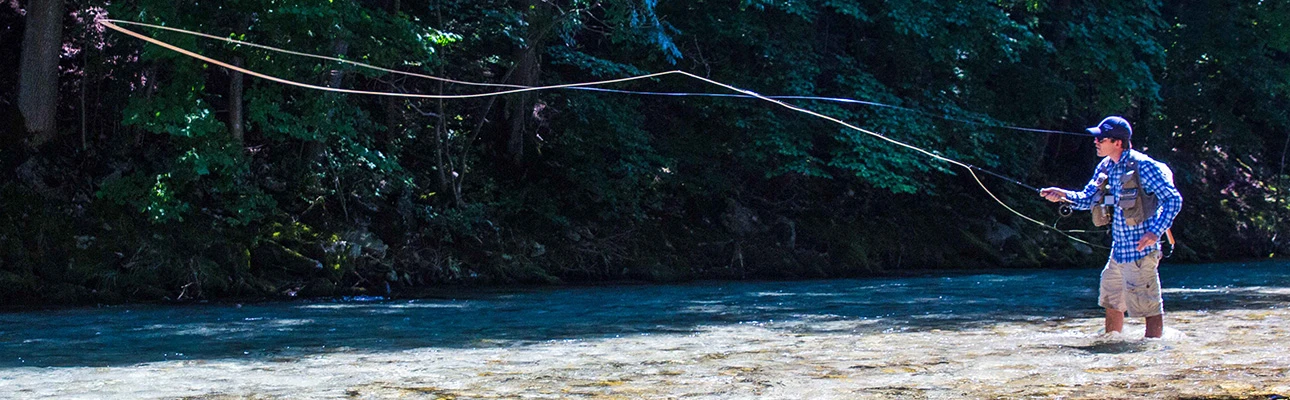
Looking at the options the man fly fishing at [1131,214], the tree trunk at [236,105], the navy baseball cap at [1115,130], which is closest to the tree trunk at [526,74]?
the tree trunk at [236,105]

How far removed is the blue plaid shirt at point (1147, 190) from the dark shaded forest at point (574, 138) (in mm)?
7799

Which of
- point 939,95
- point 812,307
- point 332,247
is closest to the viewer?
point 812,307

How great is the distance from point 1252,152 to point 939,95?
11.7 m

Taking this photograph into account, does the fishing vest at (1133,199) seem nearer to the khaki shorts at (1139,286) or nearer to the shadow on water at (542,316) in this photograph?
the khaki shorts at (1139,286)

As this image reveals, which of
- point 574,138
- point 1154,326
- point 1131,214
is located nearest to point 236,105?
point 574,138

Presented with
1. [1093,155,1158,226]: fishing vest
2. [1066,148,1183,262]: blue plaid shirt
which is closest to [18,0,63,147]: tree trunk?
[1066,148,1183,262]: blue plaid shirt

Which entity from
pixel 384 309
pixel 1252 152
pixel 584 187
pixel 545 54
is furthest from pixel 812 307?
pixel 1252 152

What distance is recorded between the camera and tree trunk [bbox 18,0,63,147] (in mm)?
13531

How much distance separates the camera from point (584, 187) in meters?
17.3

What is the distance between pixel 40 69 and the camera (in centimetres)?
1366

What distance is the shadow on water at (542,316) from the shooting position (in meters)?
8.17

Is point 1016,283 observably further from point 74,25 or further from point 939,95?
point 74,25

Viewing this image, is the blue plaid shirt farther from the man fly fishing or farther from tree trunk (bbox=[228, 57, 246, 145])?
tree trunk (bbox=[228, 57, 246, 145])

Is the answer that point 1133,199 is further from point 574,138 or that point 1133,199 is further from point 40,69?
point 40,69
